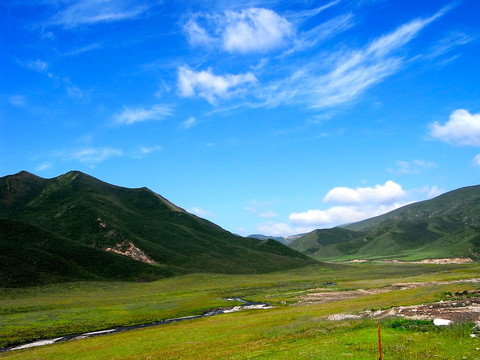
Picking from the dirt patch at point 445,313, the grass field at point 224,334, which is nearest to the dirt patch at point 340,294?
the grass field at point 224,334

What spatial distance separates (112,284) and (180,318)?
3485 inches

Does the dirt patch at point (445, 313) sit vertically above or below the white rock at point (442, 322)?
below

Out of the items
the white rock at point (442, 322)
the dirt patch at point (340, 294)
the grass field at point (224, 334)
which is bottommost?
the dirt patch at point (340, 294)

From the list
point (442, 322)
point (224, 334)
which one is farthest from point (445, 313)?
point (224, 334)

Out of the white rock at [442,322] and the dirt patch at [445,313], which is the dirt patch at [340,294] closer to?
the dirt patch at [445,313]

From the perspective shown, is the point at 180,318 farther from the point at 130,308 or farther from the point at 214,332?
the point at 214,332

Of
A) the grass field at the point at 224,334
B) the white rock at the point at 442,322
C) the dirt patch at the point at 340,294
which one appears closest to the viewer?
the grass field at the point at 224,334

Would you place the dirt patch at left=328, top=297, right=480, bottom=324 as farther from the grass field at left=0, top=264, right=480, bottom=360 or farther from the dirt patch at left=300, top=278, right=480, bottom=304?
→ the dirt patch at left=300, top=278, right=480, bottom=304

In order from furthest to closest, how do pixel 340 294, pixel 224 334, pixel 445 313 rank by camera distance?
pixel 340 294 → pixel 224 334 → pixel 445 313

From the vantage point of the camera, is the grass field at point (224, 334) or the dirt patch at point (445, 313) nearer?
the grass field at point (224, 334)

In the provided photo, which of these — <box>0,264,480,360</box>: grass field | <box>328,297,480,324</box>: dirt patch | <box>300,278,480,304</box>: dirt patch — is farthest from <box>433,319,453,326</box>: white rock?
<box>300,278,480,304</box>: dirt patch

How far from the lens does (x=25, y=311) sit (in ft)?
297

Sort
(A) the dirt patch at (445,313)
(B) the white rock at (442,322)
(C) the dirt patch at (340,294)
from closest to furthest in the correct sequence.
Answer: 1. (B) the white rock at (442,322)
2. (A) the dirt patch at (445,313)
3. (C) the dirt patch at (340,294)

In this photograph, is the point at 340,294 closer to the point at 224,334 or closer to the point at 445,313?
the point at 224,334
